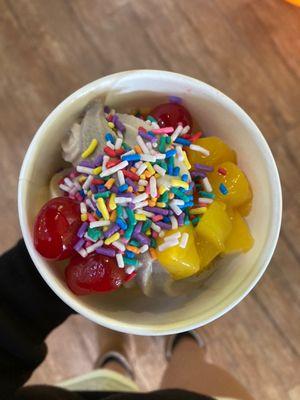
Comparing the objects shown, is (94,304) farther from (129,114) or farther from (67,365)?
(67,365)

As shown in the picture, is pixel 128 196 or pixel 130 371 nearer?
pixel 128 196

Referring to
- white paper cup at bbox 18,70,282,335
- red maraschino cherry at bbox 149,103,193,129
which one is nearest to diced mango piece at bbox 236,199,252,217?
white paper cup at bbox 18,70,282,335

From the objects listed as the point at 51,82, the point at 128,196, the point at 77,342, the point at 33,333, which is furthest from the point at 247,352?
the point at 51,82

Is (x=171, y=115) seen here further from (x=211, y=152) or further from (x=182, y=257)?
(x=182, y=257)

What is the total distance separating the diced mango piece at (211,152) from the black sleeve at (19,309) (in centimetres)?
33

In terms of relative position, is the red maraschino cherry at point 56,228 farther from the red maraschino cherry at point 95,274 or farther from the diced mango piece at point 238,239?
the diced mango piece at point 238,239

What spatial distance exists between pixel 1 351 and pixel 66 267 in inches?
9.1

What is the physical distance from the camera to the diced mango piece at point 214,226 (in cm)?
69

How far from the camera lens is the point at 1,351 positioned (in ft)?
Result: 2.73

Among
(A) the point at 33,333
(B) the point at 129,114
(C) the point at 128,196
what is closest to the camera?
(C) the point at 128,196

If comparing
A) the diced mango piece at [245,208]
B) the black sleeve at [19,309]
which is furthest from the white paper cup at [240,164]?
the black sleeve at [19,309]

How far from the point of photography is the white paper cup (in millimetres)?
692

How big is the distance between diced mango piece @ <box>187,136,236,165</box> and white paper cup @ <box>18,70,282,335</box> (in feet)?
0.10

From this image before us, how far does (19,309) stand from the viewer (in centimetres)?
85
